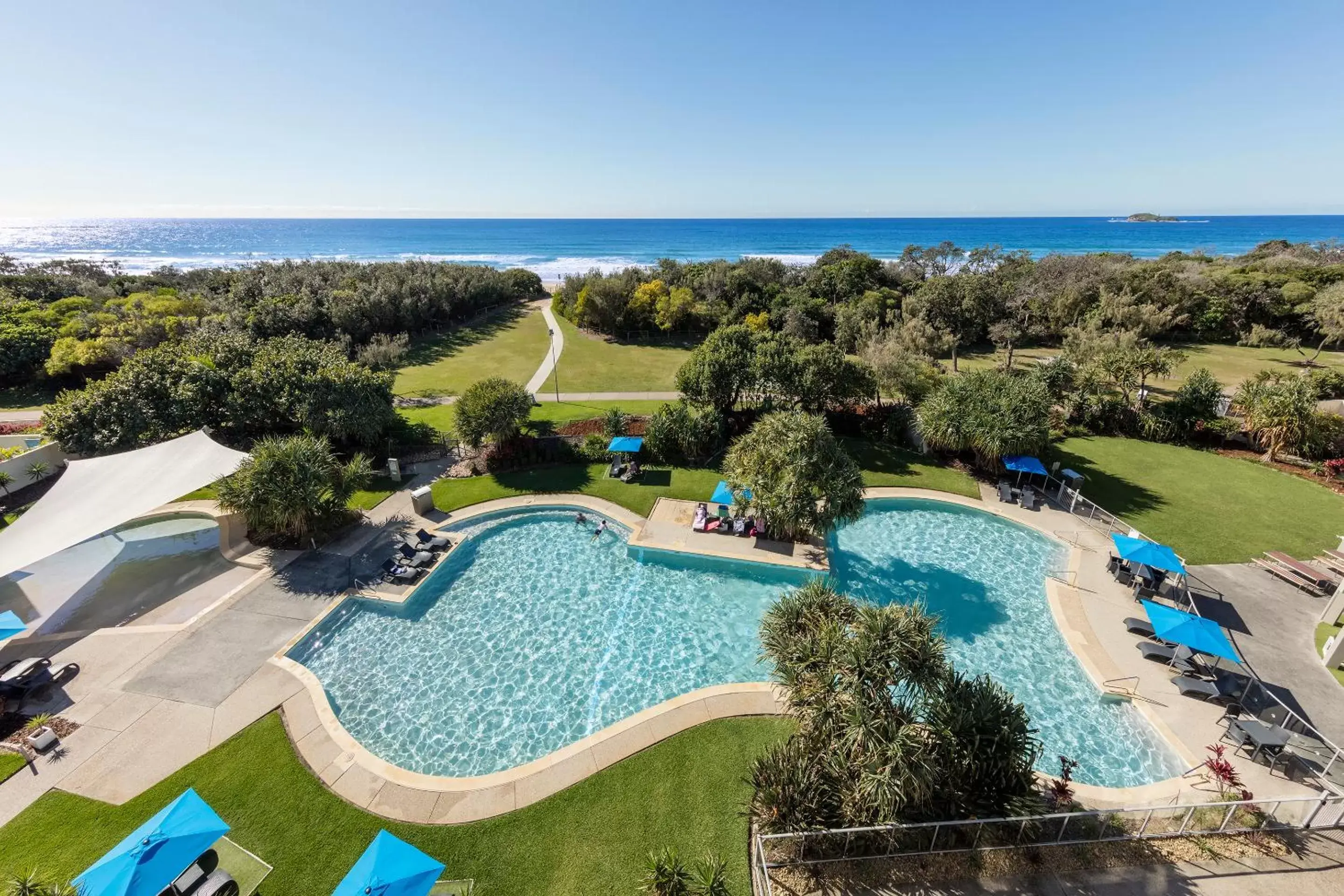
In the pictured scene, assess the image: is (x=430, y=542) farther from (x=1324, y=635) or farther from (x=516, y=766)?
(x=1324, y=635)

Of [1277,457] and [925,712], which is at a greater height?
[925,712]

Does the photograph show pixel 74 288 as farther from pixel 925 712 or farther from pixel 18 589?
pixel 925 712

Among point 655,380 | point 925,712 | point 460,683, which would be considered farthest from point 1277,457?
point 460,683

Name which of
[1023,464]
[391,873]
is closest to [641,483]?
[1023,464]

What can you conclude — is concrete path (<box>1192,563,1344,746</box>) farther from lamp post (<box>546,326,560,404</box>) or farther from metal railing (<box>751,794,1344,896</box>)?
lamp post (<box>546,326,560,404</box>)

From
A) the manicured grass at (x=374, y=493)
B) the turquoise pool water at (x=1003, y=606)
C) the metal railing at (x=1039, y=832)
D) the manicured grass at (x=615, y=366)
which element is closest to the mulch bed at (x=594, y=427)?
the manicured grass at (x=615, y=366)

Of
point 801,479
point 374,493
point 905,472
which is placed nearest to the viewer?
point 801,479

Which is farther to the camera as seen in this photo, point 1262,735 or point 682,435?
point 682,435
